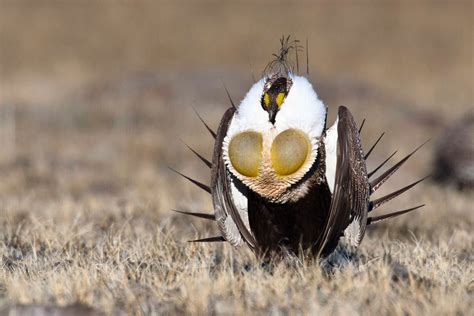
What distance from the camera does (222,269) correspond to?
414cm

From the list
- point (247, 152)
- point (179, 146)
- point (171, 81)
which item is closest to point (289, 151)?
point (247, 152)

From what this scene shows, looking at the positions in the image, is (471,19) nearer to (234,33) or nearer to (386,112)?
(234,33)

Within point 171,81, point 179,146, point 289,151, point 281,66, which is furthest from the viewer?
point 171,81

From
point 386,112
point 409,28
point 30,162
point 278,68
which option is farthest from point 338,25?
point 278,68

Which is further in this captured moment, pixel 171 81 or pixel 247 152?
pixel 171 81

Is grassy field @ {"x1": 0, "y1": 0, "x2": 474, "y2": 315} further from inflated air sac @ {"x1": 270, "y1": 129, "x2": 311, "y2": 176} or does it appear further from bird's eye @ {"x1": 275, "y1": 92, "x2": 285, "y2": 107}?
inflated air sac @ {"x1": 270, "y1": 129, "x2": 311, "y2": 176}

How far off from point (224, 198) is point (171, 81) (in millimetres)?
12237

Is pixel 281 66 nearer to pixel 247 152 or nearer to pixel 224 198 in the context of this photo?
pixel 247 152

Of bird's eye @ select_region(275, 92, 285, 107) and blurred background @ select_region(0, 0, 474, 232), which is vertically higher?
blurred background @ select_region(0, 0, 474, 232)

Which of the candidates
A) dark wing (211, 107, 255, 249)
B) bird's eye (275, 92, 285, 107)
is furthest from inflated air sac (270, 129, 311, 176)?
dark wing (211, 107, 255, 249)

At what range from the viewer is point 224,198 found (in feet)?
13.7

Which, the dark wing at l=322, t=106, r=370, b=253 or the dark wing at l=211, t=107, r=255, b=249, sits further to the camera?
the dark wing at l=211, t=107, r=255, b=249

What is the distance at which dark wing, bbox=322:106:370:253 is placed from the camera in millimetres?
3840

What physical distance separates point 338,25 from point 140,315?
930 inches
